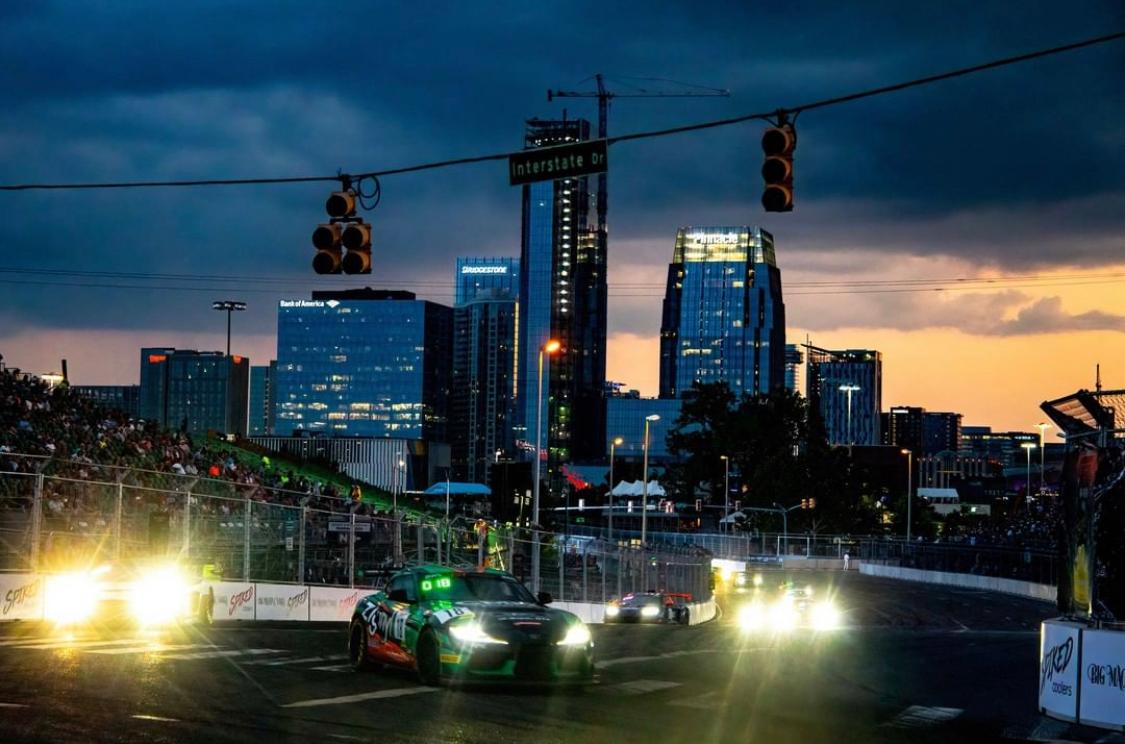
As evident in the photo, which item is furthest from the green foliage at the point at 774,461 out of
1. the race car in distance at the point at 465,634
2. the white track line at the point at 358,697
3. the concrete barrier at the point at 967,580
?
the white track line at the point at 358,697

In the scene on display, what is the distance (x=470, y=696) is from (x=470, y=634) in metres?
0.88

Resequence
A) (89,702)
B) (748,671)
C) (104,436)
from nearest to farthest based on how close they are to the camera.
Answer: (89,702)
(748,671)
(104,436)

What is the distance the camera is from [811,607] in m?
49.5

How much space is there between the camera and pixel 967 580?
8100 centimetres

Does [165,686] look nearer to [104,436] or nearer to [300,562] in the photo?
[300,562]

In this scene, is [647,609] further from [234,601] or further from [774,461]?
[774,461]

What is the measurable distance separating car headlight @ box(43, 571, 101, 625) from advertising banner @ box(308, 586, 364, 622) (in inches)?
290

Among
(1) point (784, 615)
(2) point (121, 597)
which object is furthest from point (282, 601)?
(1) point (784, 615)

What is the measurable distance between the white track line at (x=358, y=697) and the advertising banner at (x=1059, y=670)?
22.6ft

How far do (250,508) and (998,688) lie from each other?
53.2 feet

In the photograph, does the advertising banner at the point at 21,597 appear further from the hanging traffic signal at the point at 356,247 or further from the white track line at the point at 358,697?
the white track line at the point at 358,697

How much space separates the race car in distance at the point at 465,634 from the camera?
16.8 metres

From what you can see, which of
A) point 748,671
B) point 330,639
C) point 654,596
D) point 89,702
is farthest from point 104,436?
point 89,702

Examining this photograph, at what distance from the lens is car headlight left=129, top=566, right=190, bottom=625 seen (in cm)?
2427
